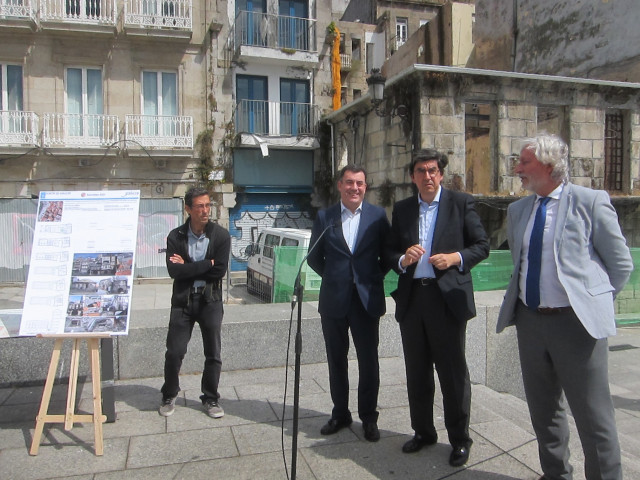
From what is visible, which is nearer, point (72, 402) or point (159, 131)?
point (72, 402)

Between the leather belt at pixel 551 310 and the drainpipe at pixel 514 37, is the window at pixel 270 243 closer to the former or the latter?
the leather belt at pixel 551 310

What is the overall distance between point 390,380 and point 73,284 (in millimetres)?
2927

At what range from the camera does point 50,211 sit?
3.87 meters

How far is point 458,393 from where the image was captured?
10.8 feet

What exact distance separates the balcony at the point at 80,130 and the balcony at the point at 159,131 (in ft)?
1.42

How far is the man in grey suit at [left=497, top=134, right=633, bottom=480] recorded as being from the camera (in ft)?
8.95

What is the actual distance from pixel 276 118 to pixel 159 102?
3749 millimetres

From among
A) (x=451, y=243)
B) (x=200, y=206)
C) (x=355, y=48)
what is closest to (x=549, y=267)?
(x=451, y=243)

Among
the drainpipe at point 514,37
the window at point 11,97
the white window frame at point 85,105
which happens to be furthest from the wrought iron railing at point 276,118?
the drainpipe at point 514,37

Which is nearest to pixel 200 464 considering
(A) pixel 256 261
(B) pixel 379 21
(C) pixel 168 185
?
(A) pixel 256 261

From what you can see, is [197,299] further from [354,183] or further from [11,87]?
[11,87]

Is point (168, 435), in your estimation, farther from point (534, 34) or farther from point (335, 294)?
point (534, 34)

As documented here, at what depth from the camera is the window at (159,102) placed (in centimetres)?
1638

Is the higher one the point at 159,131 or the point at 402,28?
the point at 402,28
